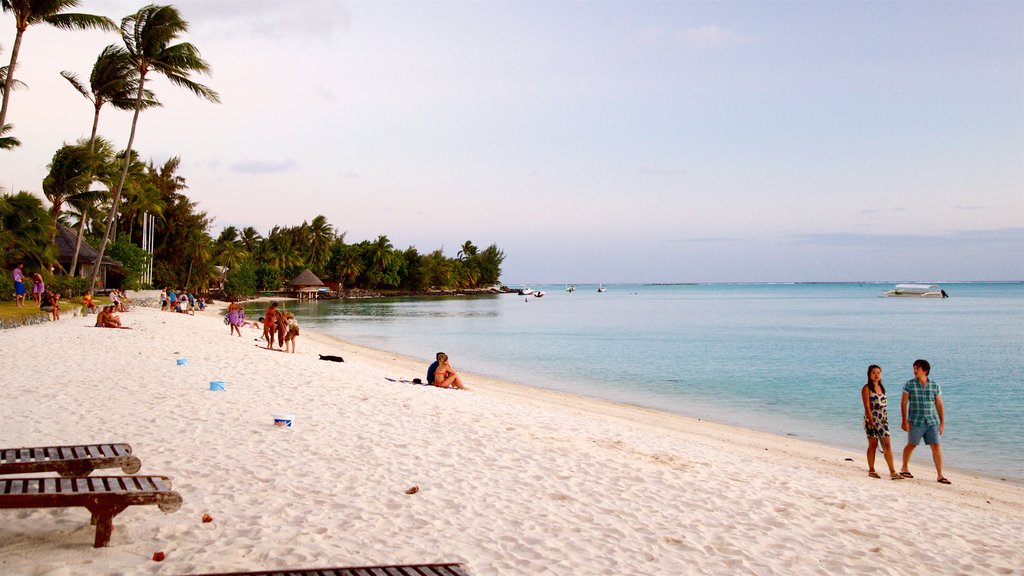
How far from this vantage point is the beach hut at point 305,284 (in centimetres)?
8812

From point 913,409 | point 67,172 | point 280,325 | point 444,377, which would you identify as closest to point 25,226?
point 67,172

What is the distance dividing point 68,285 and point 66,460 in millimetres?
31089

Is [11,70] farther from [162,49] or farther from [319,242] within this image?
[319,242]

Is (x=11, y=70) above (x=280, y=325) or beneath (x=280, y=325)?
above

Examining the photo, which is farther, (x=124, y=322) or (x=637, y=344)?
(x=637, y=344)


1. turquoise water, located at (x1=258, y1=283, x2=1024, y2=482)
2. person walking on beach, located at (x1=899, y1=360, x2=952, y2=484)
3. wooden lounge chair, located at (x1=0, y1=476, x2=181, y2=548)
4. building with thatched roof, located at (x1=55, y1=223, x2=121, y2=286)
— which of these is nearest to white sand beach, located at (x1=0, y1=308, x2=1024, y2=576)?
wooden lounge chair, located at (x1=0, y1=476, x2=181, y2=548)

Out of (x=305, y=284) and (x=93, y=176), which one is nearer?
(x=93, y=176)

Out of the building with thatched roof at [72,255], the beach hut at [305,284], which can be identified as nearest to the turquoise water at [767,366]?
the building with thatched roof at [72,255]

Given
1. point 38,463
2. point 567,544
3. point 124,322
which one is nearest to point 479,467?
point 567,544

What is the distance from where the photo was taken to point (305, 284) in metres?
88.9

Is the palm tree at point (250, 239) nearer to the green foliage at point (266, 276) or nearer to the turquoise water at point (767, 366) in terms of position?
the green foliage at point (266, 276)

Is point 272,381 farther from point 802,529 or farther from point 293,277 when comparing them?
point 293,277

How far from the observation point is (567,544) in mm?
4684

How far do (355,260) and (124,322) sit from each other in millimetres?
78519
